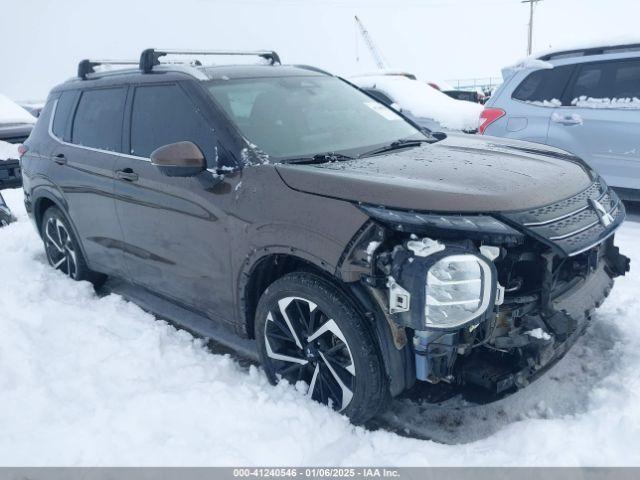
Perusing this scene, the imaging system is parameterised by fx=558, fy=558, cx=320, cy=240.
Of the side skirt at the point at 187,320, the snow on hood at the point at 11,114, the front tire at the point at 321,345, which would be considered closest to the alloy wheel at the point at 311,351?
the front tire at the point at 321,345

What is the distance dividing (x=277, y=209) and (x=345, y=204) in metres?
0.40

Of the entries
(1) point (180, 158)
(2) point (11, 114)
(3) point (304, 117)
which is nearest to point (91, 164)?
(1) point (180, 158)

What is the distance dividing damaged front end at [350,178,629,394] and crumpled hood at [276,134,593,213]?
0.21 ft

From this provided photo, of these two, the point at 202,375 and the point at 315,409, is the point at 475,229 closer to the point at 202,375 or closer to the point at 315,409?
the point at 315,409

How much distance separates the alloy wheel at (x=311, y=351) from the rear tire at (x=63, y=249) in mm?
2389

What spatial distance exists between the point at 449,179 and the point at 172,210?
1.66m

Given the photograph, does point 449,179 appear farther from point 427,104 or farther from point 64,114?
point 427,104

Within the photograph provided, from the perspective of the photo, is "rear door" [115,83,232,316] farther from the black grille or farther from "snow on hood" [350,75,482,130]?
"snow on hood" [350,75,482,130]

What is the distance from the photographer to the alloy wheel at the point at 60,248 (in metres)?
4.71

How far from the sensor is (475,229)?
7.51 ft

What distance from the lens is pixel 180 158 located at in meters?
2.90

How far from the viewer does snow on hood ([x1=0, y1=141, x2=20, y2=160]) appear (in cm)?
739

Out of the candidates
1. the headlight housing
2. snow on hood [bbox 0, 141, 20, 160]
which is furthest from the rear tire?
the headlight housing

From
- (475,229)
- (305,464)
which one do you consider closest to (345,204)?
(475,229)
